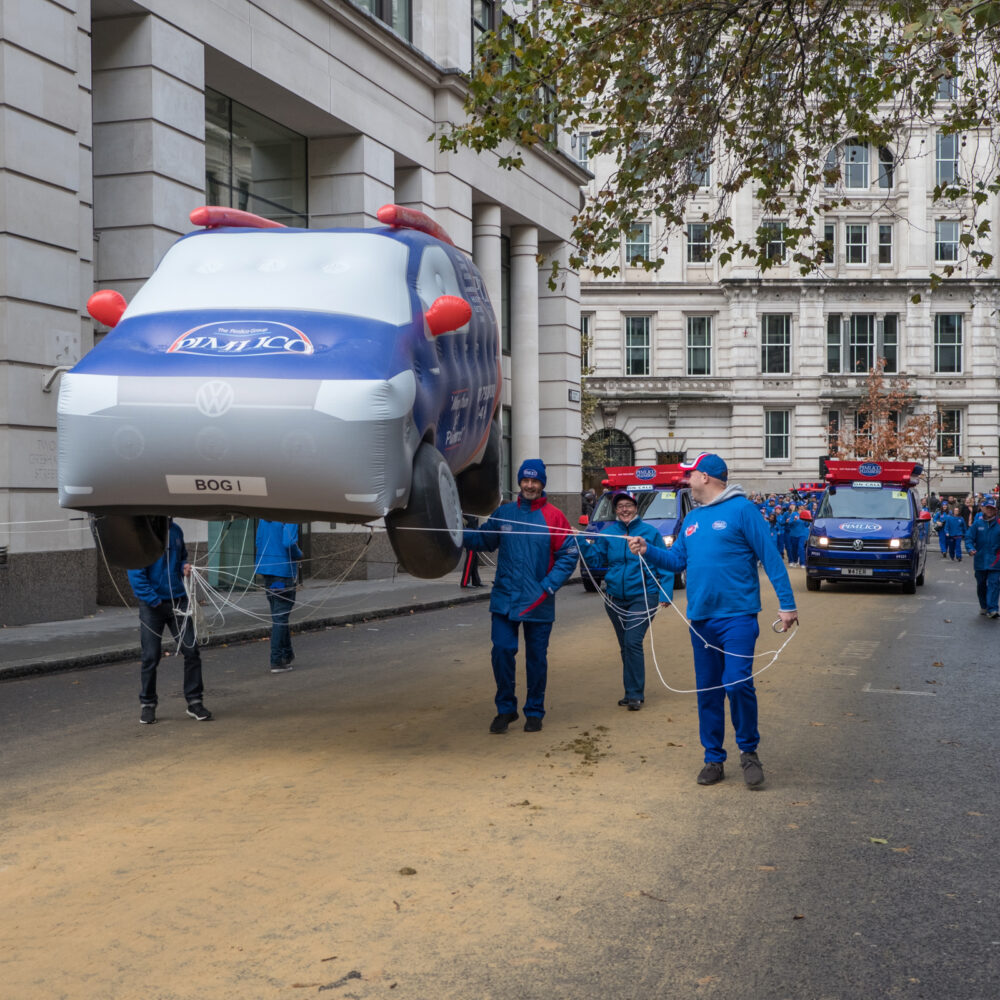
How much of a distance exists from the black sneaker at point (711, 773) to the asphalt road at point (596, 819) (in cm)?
11

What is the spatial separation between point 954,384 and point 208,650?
54.1 meters

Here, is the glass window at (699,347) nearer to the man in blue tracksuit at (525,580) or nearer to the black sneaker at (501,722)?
the man in blue tracksuit at (525,580)

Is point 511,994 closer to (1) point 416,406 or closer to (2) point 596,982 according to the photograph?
(2) point 596,982

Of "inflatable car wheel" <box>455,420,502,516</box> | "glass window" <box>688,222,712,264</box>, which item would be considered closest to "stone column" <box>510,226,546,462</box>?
"inflatable car wheel" <box>455,420,502,516</box>

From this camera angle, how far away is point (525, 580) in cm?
900

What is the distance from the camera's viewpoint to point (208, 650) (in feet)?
46.8

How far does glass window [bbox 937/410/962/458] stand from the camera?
60375 mm

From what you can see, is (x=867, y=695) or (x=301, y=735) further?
(x=867, y=695)

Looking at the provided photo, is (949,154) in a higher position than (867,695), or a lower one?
higher

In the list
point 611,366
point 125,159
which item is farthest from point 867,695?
point 611,366

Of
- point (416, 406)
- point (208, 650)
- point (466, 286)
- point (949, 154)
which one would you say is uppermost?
point (949, 154)

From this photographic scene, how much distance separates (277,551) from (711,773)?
6601 millimetres

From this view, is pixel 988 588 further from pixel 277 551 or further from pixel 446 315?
pixel 446 315

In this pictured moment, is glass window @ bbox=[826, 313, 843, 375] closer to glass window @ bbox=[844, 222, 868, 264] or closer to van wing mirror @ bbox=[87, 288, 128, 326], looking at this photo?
glass window @ bbox=[844, 222, 868, 264]
